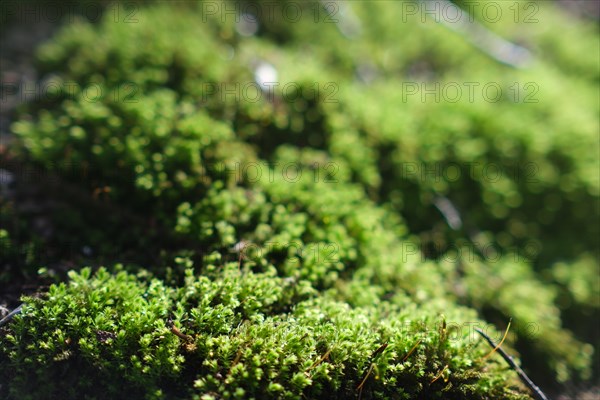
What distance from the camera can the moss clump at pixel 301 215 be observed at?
2.51 metres

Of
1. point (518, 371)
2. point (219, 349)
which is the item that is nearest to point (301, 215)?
point (219, 349)

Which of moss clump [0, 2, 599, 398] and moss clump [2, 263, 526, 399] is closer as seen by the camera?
moss clump [2, 263, 526, 399]

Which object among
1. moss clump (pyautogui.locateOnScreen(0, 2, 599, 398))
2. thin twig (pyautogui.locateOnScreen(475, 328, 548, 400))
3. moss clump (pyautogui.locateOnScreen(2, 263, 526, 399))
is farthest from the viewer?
thin twig (pyautogui.locateOnScreen(475, 328, 548, 400))

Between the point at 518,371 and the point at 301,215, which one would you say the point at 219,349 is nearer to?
the point at 301,215

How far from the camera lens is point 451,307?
136 inches

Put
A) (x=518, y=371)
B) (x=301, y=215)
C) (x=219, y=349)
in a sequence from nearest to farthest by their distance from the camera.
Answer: (x=219, y=349), (x=518, y=371), (x=301, y=215)

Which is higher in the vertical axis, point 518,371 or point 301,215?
point 301,215

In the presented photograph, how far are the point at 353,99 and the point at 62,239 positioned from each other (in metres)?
3.31

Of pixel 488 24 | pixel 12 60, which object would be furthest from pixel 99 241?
pixel 488 24

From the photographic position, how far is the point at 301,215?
350 centimetres

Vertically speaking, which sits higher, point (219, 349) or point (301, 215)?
point (301, 215)

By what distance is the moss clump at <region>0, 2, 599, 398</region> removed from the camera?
8.25 ft

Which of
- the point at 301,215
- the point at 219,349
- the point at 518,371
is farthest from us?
the point at 301,215

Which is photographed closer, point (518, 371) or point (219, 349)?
point (219, 349)
